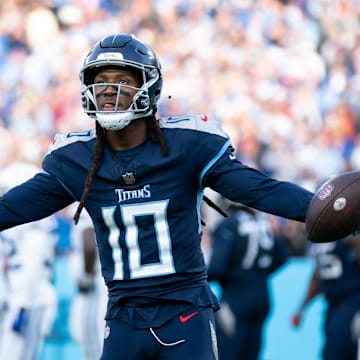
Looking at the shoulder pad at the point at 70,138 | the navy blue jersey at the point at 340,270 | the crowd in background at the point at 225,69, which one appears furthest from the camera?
the crowd in background at the point at 225,69

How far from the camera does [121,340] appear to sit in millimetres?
3625

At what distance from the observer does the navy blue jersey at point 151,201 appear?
11.9 ft

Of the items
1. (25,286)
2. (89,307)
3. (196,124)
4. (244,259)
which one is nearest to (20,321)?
(25,286)

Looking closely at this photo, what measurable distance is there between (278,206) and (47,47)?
33.7ft

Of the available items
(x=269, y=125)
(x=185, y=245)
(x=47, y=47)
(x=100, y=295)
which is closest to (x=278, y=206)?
(x=185, y=245)

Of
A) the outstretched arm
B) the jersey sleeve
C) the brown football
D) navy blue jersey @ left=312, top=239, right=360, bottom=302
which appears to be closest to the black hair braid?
Answer: the jersey sleeve

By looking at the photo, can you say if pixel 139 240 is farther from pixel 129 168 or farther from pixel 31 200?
pixel 31 200

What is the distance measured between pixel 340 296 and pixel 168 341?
3.75 m

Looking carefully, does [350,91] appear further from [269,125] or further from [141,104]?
[141,104]

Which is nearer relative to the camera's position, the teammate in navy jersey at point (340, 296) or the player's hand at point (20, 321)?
the player's hand at point (20, 321)

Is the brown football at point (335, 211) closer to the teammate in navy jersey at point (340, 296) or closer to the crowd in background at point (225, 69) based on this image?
the teammate in navy jersey at point (340, 296)

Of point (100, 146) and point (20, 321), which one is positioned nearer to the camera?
point (100, 146)

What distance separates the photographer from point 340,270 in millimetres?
7102

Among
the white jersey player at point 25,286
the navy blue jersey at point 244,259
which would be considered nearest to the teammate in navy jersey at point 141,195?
the white jersey player at point 25,286
